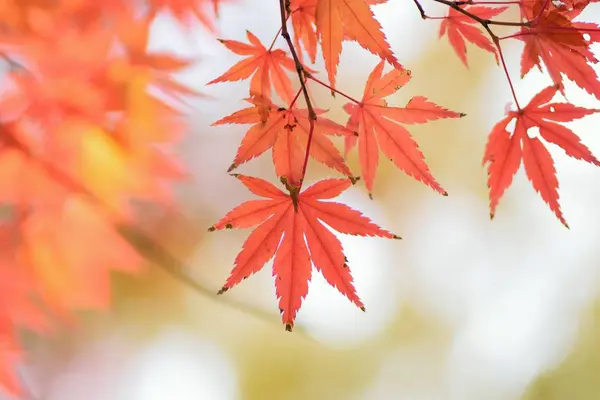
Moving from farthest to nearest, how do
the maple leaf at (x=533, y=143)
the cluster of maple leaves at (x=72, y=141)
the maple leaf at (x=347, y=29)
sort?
the cluster of maple leaves at (x=72, y=141), the maple leaf at (x=533, y=143), the maple leaf at (x=347, y=29)

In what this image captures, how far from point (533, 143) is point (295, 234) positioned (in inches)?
12.0

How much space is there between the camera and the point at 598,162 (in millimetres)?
521

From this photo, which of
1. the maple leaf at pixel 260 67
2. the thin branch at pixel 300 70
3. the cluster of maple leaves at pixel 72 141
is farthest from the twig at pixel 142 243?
the thin branch at pixel 300 70

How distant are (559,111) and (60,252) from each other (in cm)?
118

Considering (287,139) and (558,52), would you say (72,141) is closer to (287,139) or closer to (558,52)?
(287,139)

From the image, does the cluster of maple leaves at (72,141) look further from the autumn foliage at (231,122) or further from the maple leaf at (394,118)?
the maple leaf at (394,118)

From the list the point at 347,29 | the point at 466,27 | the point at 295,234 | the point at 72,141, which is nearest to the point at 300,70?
the point at 347,29

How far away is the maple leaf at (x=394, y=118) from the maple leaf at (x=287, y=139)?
0.18ft

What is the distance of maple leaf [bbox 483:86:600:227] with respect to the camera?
0.55 m

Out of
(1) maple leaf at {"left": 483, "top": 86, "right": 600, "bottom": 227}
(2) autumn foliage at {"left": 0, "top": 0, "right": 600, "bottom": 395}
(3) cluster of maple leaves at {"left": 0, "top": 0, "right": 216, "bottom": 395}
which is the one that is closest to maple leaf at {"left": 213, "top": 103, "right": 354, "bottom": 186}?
(2) autumn foliage at {"left": 0, "top": 0, "right": 600, "bottom": 395}

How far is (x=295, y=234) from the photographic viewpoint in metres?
0.51

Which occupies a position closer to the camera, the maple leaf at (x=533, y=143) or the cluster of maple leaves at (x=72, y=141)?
the maple leaf at (x=533, y=143)

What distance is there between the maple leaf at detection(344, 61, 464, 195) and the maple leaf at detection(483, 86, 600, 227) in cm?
12

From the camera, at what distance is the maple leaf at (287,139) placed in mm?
491
